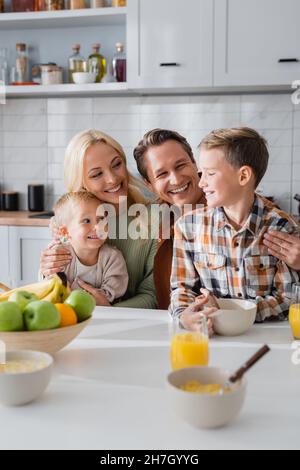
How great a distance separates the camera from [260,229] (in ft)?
6.25

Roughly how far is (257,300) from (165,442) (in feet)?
2.67

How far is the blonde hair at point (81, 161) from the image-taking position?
2404 mm

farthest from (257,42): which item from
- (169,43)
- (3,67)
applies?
Answer: (3,67)

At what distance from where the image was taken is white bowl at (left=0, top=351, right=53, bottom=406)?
3.54 feet

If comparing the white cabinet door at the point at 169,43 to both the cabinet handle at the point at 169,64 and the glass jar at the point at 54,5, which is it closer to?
the cabinet handle at the point at 169,64

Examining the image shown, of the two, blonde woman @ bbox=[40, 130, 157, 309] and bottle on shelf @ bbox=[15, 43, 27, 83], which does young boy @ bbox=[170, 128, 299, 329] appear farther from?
bottle on shelf @ bbox=[15, 43, 27, 83]

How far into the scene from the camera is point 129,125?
12.8ft

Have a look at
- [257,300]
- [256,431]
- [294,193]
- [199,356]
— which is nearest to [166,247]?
[257,300]

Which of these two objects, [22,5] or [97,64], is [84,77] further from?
[22,5]

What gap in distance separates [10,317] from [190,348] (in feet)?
1.26

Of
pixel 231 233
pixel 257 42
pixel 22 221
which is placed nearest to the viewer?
pixel 231 233

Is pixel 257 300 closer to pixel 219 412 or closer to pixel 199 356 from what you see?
pixel 199 356

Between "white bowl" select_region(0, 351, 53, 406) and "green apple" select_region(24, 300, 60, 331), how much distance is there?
150mm
